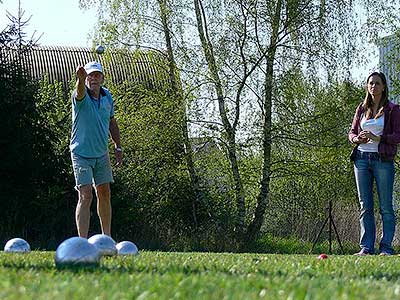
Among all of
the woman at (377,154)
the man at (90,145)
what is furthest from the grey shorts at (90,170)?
the woman at (377,154)

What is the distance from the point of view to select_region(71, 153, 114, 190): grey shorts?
7.38 meters

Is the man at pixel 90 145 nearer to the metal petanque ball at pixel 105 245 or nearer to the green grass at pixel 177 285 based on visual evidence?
the metal petanque ball at pixel 105 245

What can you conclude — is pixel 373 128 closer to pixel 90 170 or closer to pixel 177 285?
pixel 90 170

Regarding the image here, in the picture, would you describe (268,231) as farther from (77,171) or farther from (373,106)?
(77,171)

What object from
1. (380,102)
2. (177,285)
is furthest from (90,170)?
(177,285)

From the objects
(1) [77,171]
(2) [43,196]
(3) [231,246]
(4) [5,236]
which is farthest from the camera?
(3) [231,246]

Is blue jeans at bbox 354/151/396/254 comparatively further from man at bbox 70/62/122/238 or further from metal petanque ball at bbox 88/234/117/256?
metal petanque ball at bbox 88/234/117/256

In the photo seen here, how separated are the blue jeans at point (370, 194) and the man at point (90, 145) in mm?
2881

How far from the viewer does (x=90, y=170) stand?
7430mm

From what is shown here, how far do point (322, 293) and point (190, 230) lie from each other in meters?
14.0

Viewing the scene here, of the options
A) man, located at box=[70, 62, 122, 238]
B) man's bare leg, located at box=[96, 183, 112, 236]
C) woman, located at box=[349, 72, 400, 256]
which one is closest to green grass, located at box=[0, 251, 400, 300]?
man, located at box=[70, 62, 122, 238]

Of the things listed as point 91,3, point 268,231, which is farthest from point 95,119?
point 268,231

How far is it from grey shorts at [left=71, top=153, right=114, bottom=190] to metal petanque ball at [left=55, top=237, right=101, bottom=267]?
129 inches

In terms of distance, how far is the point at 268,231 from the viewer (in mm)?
20312
